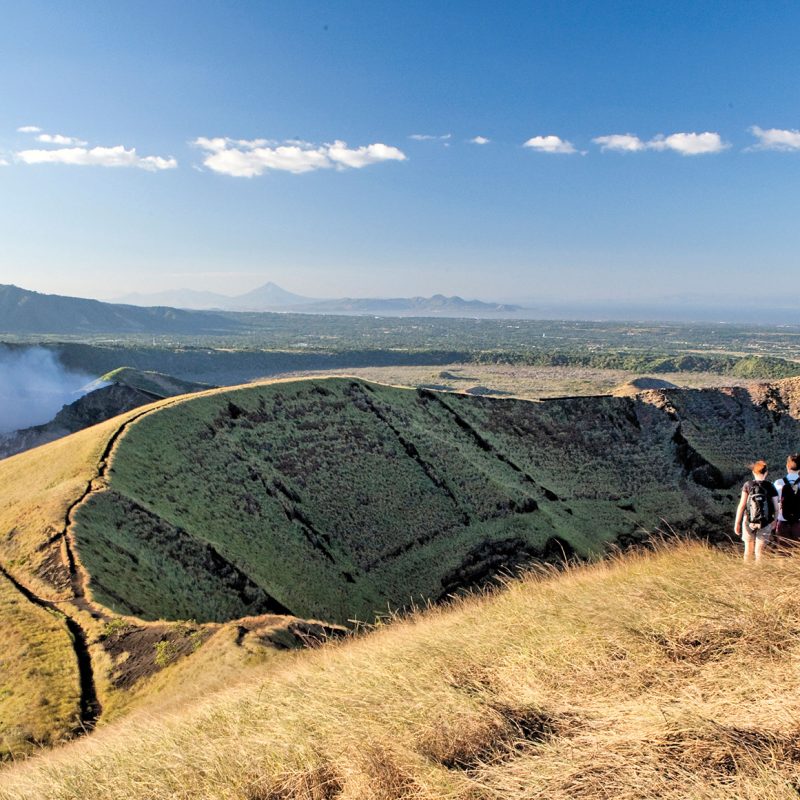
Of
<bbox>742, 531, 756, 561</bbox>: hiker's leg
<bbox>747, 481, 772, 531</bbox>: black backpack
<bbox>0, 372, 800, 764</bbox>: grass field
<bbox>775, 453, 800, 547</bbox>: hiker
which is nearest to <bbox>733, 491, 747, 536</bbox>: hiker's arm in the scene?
<bbox>747, 481, 772, 531</bbox>: black backpack

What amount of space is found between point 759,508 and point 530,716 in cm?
663

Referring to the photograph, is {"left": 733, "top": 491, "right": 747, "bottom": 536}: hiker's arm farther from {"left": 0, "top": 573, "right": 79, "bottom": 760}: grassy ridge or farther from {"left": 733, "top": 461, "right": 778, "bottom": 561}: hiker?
{"left": 0, "top": 573, "right": 79, "bottom": 760}: grassy ridge

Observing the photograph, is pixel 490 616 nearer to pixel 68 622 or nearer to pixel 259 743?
pixel 259 743

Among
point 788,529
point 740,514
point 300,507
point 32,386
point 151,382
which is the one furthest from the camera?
point 32,386

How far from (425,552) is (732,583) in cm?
3023

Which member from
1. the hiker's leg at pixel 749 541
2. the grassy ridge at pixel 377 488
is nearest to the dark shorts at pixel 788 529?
the hiker's leg at pixel 749 541

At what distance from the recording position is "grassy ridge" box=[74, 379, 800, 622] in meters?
25.1

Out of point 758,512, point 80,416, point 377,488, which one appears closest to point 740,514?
point 758,512

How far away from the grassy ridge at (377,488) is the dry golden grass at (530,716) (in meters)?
14.7

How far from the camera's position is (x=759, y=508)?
953cm

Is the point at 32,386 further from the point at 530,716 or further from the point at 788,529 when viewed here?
the point at 530,716

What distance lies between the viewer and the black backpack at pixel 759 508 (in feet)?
31.1

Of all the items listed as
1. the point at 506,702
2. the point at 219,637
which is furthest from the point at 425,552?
the point at 506,702

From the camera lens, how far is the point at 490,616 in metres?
7.46
